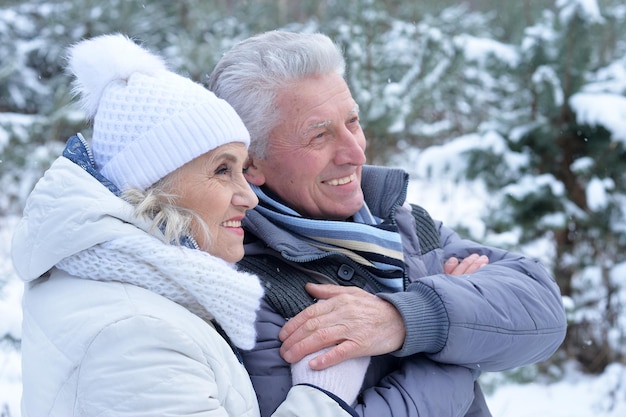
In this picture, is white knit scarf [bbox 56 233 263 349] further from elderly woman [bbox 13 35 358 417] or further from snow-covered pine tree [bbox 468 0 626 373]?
snow-covered pine tree [bbox 468 0 626 373]

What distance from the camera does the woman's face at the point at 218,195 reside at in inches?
64.8

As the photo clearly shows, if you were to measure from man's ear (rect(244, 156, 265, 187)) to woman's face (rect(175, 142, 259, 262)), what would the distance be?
1.90ft

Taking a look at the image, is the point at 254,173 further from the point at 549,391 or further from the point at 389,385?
the point at 549,391

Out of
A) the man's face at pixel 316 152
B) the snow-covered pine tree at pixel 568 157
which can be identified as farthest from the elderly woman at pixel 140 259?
the snow-covered pine tree at pixel 568 157

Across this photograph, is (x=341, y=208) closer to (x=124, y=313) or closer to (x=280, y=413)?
(x=280, y=413)

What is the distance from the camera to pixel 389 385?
1935 millimetres

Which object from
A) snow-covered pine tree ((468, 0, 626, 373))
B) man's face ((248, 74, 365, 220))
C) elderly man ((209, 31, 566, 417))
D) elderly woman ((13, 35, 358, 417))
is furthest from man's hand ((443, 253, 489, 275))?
snow-covered pine tree ((468, 0, 626, 373))

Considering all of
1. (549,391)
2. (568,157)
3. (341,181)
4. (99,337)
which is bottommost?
(549,391)

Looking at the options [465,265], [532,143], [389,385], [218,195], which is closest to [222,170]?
[218,195]

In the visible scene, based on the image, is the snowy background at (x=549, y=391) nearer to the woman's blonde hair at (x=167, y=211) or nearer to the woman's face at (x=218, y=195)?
the woman's face at (x=218, y=195)

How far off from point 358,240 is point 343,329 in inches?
14.8

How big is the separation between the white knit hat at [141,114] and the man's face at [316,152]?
55 cm

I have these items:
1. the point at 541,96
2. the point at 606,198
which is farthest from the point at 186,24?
the point at 606,198

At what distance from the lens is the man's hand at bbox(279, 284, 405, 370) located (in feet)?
6.04
